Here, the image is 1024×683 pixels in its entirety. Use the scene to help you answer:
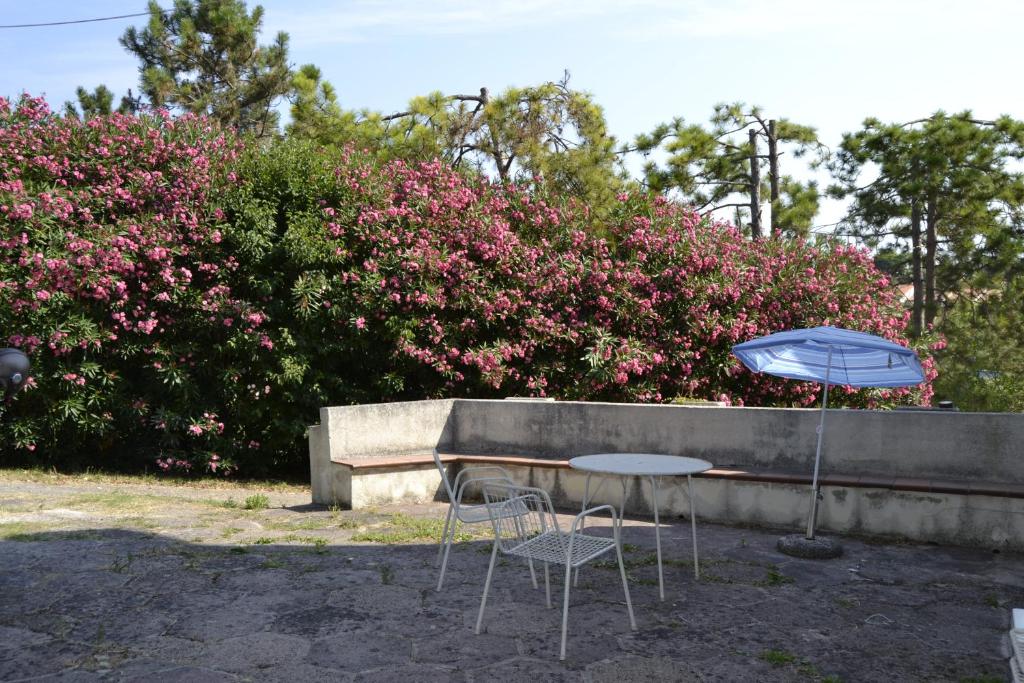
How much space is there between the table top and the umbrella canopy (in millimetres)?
1207

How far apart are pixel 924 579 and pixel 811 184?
16125 mm

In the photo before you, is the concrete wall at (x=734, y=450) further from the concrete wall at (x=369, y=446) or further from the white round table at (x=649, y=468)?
the white round table at (x=649, y=468)

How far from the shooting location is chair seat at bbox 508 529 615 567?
4.38 meters

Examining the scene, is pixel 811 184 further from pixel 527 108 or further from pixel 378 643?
pixel 378 643

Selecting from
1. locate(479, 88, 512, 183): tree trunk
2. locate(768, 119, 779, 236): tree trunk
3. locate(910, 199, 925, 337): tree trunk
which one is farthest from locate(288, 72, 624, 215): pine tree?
locate(910, 199, 925, 337): tree trunk

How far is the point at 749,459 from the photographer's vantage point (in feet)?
24.2

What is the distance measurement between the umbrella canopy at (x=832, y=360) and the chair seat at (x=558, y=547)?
93.9 inches

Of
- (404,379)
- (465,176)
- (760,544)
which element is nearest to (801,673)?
(760,544)

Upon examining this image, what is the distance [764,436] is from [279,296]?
5.65 meters

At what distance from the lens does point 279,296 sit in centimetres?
1020

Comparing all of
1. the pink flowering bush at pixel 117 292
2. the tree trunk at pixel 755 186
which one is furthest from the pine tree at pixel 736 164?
the pink flowering bush at pixel 117 292

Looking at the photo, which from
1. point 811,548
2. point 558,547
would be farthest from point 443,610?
point 811,548

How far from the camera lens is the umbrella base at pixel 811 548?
239 inches

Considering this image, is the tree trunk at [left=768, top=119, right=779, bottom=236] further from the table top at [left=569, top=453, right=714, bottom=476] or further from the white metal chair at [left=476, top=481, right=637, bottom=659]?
the white metal chair at [left=476, top=481, right=637, bottom=659]
